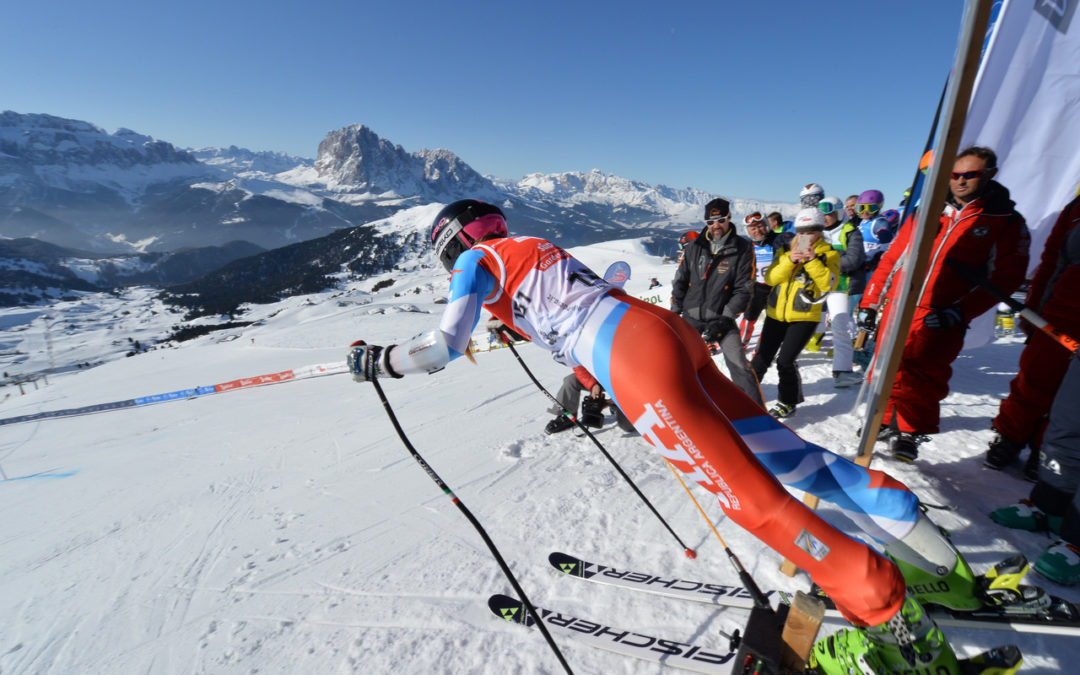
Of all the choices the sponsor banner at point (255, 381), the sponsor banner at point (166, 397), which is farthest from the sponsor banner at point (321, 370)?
the sponsor banner at point (166, 397)

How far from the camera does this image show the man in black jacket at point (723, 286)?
5152 millimetres

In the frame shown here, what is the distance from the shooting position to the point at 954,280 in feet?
12.8

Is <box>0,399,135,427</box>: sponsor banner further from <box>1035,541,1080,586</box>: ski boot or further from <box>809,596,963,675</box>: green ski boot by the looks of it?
<box>1035,541,1080,586</box>: ski boot

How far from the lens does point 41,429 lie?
32.8ft

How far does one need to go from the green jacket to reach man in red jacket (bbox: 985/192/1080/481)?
1.57m

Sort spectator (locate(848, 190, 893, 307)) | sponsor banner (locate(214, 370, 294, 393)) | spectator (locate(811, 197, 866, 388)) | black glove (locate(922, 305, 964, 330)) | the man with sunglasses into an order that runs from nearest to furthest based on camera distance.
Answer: black glove (locate(922, 305, 964, 330)) → spectator (locate(811, 197, 866, 388)) → the man with sunglasses → spectator (locate(848, 190, 893, 307)) → sponsor banner (locate(214, 370, 294, 393))

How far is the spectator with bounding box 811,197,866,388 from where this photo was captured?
19.5ft

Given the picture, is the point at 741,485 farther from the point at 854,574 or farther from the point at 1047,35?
the point at 1047,35

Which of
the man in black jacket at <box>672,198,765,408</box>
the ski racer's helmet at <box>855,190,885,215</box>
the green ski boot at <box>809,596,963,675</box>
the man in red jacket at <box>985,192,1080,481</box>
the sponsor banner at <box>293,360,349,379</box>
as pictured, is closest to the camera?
the green ski boot at <box>809,596,963,675</box>

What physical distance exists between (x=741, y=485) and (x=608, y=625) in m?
1.26

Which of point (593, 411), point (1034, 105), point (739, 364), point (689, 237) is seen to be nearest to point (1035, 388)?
point (739, 364)

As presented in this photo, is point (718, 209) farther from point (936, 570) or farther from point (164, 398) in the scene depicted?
point (164, 398)

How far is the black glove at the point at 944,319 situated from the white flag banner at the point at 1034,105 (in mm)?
2036

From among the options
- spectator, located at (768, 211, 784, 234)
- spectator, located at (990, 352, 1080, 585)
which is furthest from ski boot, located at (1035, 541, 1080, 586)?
spectator, located at (768, 211, 784, 234)
